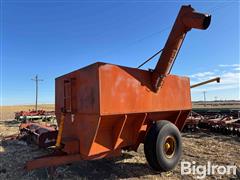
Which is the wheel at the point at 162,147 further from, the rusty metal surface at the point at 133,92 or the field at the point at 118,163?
the rusty metal surface at the point at 133,92

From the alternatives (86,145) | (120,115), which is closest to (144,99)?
(120,115)

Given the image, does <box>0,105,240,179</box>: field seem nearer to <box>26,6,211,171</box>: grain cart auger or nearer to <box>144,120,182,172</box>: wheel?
<box>144,120,182,172</box>: wheel

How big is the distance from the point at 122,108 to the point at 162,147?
130 centimetres

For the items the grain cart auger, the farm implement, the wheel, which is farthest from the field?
the farm implement

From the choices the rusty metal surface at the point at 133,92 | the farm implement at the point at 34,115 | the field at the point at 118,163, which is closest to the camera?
the rusty metal surface at the point at 133,92

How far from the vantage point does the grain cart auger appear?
4.61 meters

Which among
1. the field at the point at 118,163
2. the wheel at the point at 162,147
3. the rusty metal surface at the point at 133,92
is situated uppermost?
the rusty metal surface at the point at 133,92

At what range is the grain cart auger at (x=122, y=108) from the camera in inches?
181

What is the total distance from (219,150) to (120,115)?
429 centimetres

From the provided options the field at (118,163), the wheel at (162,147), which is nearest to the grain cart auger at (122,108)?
the wheel at (162,147)

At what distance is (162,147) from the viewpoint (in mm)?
5227

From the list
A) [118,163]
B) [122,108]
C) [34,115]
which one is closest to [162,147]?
[122,108]

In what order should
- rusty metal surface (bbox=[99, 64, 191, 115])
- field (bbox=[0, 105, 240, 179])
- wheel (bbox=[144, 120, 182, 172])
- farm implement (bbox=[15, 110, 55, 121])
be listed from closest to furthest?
1. rusty metal surface (bbox=[99, 64, 191, 115])
2. wheel (bbox=[144, 120, 182, 172])
3. field (bbox=[0, 105, 240, 179])
4. farm implement (bbox=[15, 110, 55, 121])

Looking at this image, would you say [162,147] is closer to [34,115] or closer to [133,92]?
[133,92]
